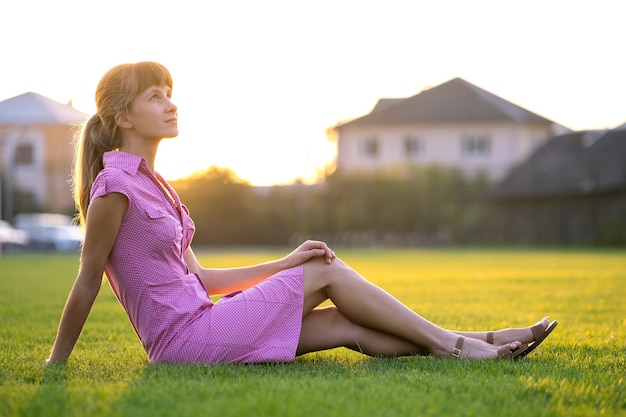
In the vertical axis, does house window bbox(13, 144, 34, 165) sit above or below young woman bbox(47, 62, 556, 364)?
above

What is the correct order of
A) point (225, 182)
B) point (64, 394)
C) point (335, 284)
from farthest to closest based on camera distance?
1. point (225, 182)
2. point (335, 284)
3. point (64, 394)

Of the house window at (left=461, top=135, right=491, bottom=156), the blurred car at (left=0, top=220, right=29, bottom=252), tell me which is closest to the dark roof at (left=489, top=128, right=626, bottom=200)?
the house window at (left=461, top=135, right=491, bottom=156)

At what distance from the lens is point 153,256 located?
12.1ft

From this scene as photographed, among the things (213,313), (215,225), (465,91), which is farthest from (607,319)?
(465,91)

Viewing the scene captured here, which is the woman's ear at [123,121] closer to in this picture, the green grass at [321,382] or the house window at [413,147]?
the green grass at [321,382]

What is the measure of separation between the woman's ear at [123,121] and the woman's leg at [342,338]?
1128 mm

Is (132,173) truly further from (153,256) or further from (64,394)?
(64,394)

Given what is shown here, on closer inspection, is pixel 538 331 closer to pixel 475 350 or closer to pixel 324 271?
pixel 475 350

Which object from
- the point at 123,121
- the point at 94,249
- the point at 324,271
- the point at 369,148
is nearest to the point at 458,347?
the point at 324,271

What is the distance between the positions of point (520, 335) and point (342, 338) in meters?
0.79

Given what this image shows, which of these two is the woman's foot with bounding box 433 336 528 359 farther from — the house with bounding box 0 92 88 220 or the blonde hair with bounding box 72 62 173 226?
the house with bounding box 0 92 88 220

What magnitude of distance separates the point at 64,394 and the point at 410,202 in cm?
2899

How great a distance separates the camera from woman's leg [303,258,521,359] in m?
3.84

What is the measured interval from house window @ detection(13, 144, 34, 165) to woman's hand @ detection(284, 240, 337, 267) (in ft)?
123
